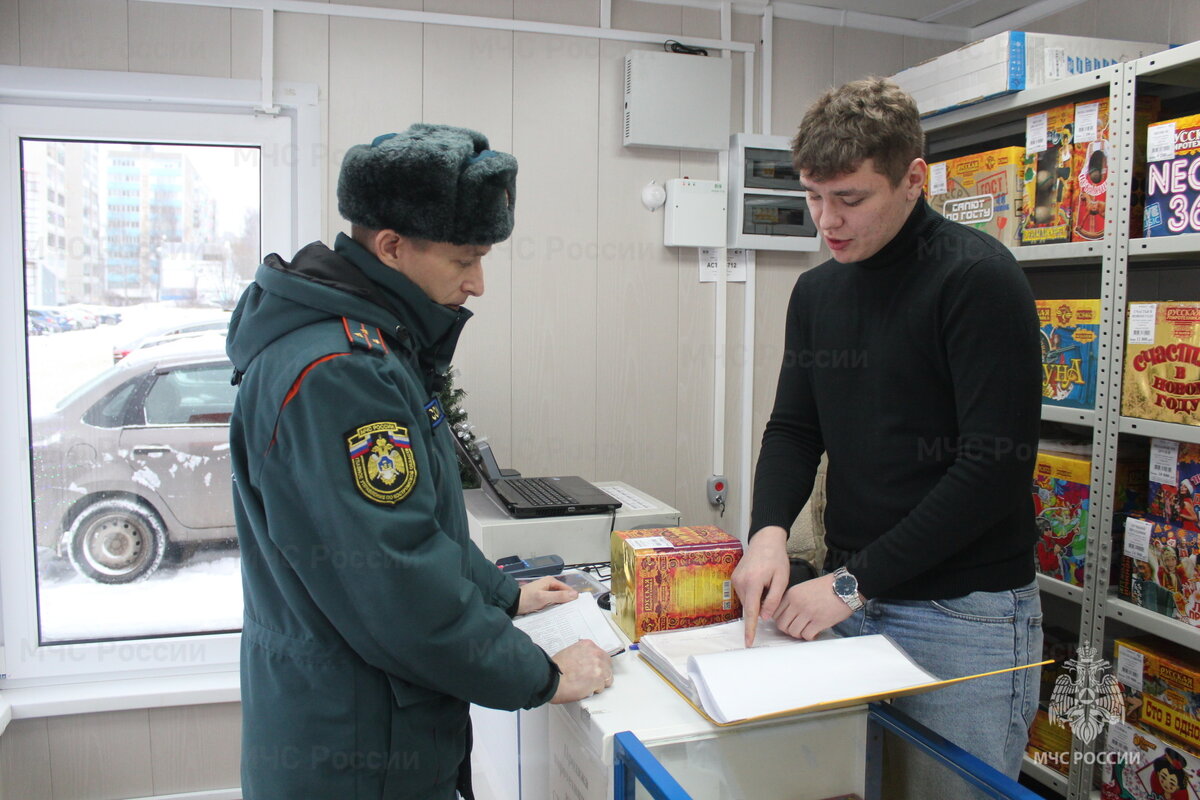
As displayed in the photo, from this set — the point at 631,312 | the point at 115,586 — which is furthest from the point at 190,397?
the point at 631,312

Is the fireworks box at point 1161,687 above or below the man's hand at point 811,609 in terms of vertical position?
below

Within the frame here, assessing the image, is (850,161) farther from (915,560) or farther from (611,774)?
(611,774)

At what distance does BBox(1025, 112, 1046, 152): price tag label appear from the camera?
2.23 metres

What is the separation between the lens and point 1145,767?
204 cm

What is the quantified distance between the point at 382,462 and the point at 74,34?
7.00ft

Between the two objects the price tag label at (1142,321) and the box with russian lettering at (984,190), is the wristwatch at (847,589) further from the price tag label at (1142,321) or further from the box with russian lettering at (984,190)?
the box with russian lettering at (984,190)

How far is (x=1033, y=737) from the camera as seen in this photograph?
241cm

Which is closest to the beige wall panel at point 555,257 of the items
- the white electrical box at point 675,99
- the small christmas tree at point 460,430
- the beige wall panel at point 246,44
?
the white electrical box at point 675,99

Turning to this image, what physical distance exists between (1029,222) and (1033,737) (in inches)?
56.2

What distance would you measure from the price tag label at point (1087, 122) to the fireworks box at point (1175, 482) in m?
0.77

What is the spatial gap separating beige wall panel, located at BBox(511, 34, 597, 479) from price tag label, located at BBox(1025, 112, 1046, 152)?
1.28 metres

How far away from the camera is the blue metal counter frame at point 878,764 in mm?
921

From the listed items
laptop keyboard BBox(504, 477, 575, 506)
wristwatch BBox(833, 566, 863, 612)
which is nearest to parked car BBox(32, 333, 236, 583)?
laptop keyboard BBox(504, 477, 575, 506)

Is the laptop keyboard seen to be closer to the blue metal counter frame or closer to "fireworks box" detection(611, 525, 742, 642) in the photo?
"fireworks box" detection(611, 525, 742, 642)
